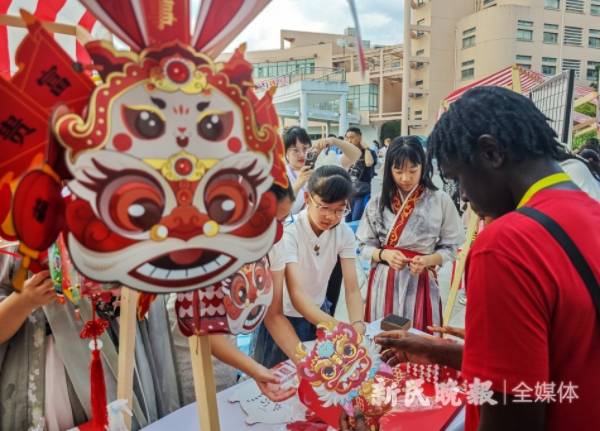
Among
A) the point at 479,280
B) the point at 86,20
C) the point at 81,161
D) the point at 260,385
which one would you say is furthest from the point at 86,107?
the point at 260,385

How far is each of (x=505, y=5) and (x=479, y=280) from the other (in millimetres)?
21180

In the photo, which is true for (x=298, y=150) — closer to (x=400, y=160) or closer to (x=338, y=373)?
(x=400, y=160)

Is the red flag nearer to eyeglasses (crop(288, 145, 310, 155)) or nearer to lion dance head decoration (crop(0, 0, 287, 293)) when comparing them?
lion dance head decoration (crop(0, 0, 287, 293))

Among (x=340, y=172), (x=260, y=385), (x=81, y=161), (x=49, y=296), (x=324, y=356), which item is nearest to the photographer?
(x=81, y=161)

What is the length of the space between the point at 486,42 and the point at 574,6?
475cm

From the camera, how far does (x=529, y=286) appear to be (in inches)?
23.5

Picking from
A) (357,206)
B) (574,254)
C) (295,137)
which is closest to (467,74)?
(357,206)

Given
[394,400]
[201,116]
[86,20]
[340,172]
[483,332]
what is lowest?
[394,400]

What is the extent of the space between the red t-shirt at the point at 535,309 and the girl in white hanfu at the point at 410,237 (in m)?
1.03

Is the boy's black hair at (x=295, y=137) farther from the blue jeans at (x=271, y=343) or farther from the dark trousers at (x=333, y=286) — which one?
the blue jeans at (x=271, y=343)

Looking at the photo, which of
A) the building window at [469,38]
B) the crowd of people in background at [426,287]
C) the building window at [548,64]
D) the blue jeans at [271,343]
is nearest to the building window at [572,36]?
the building window at [548,64]

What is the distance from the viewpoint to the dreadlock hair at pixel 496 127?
72cm

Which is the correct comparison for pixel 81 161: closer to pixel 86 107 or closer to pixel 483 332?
pixel 86 107

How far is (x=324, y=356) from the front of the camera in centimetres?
89
